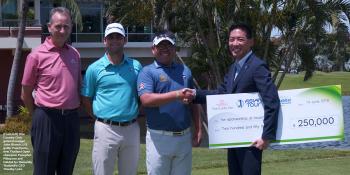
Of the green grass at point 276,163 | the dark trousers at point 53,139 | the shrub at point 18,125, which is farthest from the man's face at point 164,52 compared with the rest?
the shrub at point 18,125

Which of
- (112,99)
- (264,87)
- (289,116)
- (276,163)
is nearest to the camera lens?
(264,87)

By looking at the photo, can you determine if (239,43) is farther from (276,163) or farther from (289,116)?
(276,163)

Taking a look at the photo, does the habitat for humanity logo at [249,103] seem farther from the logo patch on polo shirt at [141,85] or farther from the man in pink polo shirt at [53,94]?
the man in pink polo shirt at [53,94]

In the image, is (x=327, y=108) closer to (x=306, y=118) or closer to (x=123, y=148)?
(x=306, y=118)

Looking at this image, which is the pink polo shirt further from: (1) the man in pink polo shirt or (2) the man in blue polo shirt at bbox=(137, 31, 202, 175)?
(2) the man in blue polo shirt at bbox=(137, 31, 202, 175)

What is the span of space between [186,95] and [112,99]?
2.38ft

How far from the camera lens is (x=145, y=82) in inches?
220

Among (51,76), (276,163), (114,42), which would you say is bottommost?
(276,163)

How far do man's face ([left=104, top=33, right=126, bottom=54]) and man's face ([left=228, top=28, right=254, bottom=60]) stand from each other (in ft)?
3.37

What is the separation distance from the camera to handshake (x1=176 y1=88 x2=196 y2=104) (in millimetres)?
5426

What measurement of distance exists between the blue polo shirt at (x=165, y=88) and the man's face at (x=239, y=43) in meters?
0.58

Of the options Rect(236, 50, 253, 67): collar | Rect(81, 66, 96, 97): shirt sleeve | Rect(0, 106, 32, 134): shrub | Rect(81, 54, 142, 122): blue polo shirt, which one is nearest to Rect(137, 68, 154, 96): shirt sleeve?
Rect(81, 54, 142, 122): blue polo shirt

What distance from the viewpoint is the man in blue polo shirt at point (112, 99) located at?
18.7 ft

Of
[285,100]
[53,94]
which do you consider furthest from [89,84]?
[285,100]
